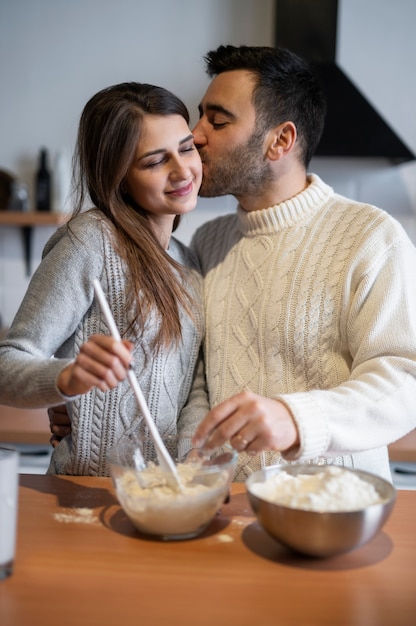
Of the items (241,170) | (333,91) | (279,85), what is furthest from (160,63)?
(241,170)

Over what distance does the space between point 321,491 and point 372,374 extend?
379 millimetres

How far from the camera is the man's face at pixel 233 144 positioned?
1.74 m

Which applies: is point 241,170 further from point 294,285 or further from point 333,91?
point 333,91

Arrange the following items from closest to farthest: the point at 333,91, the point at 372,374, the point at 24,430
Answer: the point at 372,374
the point at 24,430
the point at 333,91

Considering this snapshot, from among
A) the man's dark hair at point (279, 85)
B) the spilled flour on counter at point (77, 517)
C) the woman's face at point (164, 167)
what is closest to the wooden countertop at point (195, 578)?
the spilled flour on counter at point (77, 517)

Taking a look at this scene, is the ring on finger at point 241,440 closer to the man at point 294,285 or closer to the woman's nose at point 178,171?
the man at point 294,285

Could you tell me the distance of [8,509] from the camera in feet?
3.15

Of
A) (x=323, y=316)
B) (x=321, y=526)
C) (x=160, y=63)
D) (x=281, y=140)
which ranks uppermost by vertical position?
(x=160, y=63)

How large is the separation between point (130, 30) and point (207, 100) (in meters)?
1.48

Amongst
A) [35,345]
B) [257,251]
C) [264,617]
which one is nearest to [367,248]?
[257,251]

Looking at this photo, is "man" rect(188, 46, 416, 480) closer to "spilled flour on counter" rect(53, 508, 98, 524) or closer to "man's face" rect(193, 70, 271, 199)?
"man's face" rect(193, 70, 271, 199)

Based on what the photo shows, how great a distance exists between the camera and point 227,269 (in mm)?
1765

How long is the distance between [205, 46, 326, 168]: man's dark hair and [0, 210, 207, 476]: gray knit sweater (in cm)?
51

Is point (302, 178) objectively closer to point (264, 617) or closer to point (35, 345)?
point (35, 345)
